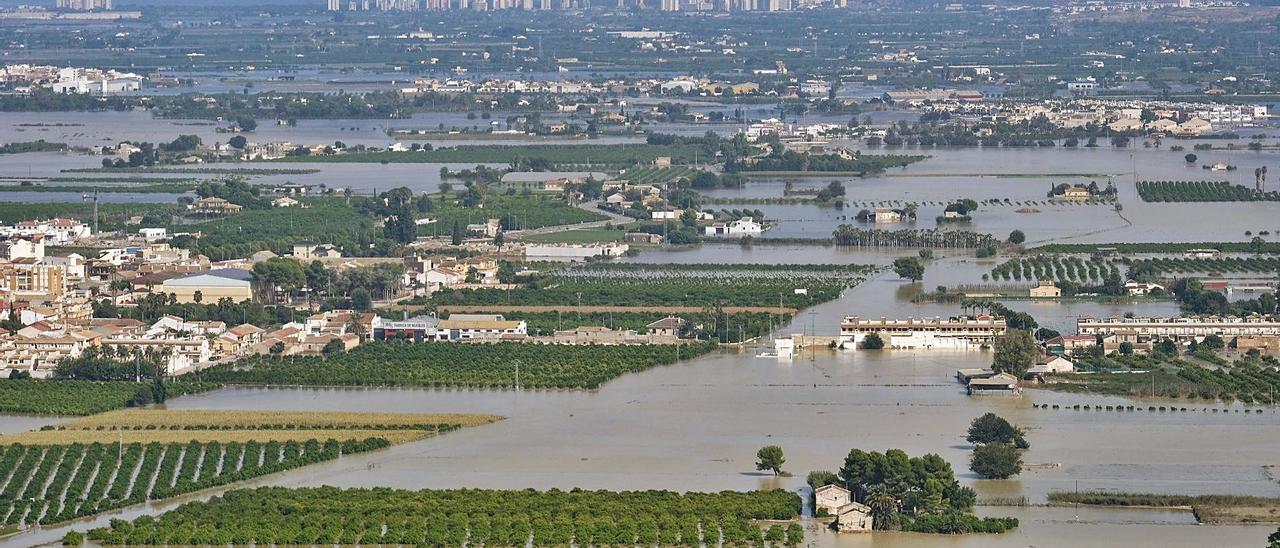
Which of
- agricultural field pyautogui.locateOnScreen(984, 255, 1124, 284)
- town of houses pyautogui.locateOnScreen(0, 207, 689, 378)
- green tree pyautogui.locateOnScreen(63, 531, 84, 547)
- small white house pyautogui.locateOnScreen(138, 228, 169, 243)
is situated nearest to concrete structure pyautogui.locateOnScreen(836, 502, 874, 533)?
green tree pyautogui.locateOnScreen(63, 531, 84, 547)

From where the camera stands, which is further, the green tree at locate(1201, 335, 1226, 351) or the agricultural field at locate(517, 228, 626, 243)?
the agricultural field at locate(517, 228, 626, 243)

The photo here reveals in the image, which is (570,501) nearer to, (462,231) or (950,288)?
(950,288)

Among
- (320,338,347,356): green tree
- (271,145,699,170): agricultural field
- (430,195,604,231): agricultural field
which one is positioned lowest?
(271,145,699,170): agricultural field

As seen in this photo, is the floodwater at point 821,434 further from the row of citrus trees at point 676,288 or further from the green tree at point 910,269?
the green tree at point 910,269

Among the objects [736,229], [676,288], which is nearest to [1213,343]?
[676,288]

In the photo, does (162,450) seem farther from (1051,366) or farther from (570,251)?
(570,251)

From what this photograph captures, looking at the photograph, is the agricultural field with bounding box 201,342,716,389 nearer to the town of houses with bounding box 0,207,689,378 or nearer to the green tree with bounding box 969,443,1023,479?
the town of houses with bounding box 0,207,689,378

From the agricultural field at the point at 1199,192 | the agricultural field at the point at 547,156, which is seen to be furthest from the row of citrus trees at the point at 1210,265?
the agricultural field at the point at 547,156

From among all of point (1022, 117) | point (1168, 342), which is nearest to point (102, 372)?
point (1168, 342)
